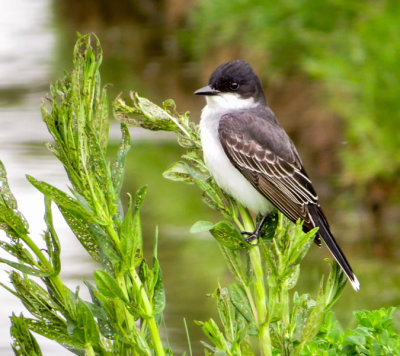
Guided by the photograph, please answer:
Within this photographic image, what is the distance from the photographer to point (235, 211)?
9.66 feet

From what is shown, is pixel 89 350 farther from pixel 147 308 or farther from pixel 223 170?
pixel 223 170

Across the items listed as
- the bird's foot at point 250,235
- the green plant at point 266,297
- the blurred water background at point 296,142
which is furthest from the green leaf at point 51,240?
the blurred water background at point 296,142

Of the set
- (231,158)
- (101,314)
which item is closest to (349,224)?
(231,158)

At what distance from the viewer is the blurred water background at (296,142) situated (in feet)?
20.1

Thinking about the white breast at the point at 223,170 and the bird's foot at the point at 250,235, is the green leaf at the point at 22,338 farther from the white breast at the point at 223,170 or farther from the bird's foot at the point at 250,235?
the white breast at the point at 223,170

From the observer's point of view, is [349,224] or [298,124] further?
[298,124]

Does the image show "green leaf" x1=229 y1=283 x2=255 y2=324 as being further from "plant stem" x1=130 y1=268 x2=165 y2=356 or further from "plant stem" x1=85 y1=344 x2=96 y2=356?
"plant stem" x1=85 y1=344 x2=96 y2=356

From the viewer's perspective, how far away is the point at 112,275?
99.2 inches

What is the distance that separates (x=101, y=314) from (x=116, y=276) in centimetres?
18

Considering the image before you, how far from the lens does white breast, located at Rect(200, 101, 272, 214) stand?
3.62 meters

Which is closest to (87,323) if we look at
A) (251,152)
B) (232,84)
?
(251,152)

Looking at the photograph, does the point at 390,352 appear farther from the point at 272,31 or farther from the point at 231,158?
the point at 272,31

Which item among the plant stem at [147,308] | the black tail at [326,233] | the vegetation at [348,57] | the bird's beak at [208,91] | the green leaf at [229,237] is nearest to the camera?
the plant stem at [147,308]

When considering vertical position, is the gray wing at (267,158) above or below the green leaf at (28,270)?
above
